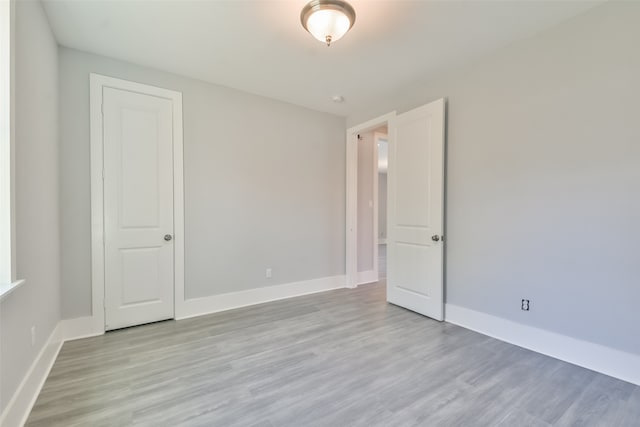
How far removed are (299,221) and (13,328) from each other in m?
2.92

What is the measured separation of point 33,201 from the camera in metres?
1.88

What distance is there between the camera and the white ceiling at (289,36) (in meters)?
2.09

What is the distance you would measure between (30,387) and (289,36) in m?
3.08

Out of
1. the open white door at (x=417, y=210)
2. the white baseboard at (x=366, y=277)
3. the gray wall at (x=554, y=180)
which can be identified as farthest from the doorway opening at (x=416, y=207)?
the white baseboard at (x=366, y=277)

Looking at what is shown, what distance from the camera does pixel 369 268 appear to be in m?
4.74

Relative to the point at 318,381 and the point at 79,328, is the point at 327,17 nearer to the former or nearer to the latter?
the point at 318,381

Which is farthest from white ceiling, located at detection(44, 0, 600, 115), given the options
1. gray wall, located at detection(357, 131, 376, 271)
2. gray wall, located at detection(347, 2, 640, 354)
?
gray wall, located at detection(357, 131, 376, 271)

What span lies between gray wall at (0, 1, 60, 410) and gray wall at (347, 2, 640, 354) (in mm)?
3457

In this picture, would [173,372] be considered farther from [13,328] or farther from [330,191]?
[330,191]

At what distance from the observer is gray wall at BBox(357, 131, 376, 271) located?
461cm

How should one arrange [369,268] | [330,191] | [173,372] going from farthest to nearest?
[369,268], [330,191], [173,372]

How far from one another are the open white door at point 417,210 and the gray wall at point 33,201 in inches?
130

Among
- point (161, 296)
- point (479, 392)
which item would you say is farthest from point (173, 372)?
point (479, 392)

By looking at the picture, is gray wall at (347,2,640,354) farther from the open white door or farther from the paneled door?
the paneled door
